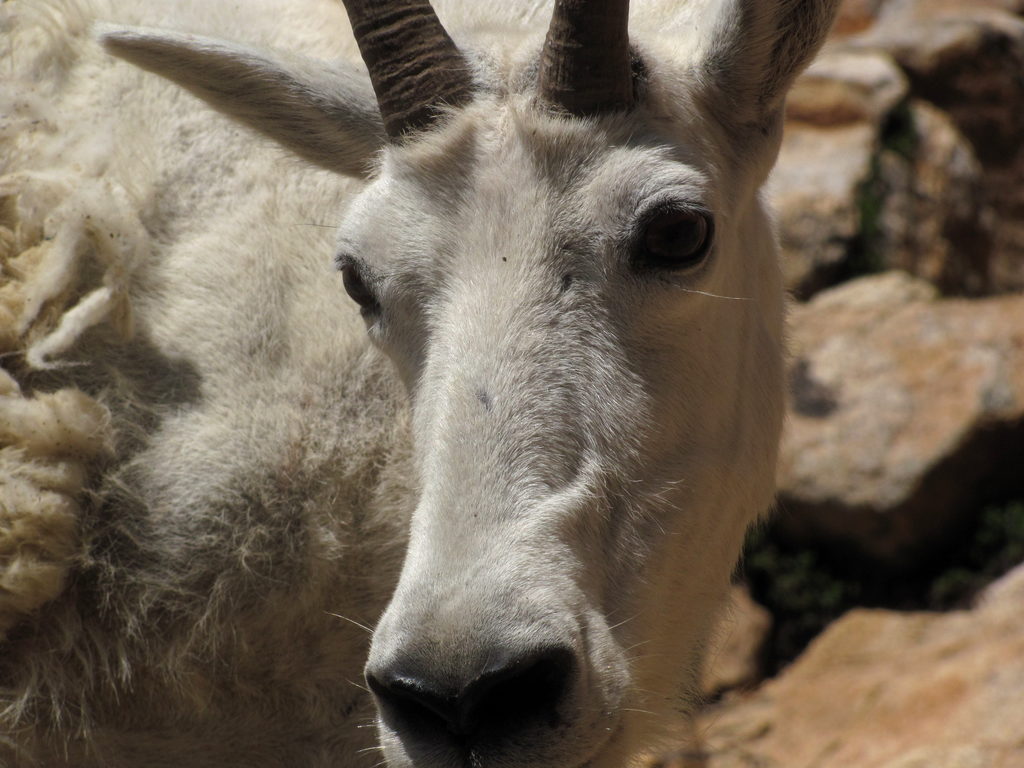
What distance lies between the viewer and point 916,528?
6.66 metres

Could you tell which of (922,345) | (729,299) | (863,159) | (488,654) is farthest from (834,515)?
(488,654)

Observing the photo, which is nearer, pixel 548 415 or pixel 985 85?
pixel 548 415

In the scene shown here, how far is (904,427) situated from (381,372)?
4121mm

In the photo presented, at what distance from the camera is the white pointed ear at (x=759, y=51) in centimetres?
300

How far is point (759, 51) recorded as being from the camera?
10.00 ft

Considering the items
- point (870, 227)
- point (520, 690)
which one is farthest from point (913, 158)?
point (520, 690)

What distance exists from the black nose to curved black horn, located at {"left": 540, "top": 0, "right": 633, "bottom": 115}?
1339 mm

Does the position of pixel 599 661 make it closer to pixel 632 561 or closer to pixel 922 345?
pixel 632 561

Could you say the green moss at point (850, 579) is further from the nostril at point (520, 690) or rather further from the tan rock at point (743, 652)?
the nostril at point (520, 690)

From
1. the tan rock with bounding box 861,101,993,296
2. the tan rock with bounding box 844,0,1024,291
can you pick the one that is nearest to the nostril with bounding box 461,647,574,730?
the tan rock with bounding box 861,101,993,296

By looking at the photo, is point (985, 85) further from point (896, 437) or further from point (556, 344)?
point (556, 344)

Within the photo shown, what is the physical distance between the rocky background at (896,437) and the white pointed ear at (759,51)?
5.85 feet

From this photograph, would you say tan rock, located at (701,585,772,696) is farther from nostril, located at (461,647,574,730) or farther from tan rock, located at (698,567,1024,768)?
nostril, located at (461,647,574,730)

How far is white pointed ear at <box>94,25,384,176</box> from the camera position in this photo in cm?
326
